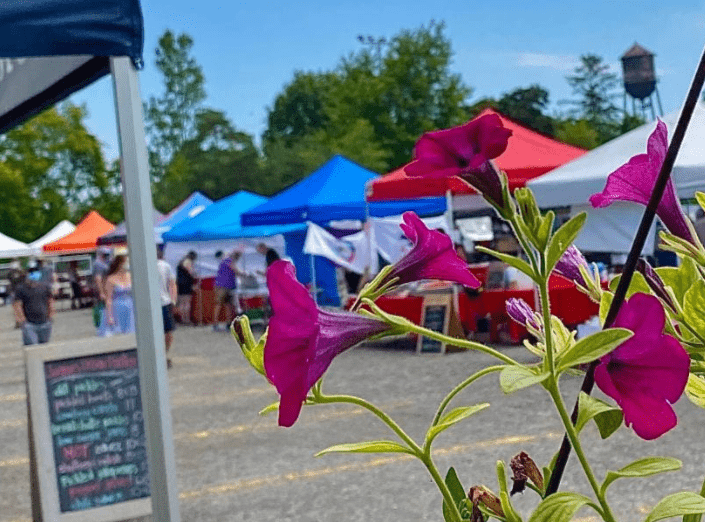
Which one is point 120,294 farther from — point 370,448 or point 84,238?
point 84,238

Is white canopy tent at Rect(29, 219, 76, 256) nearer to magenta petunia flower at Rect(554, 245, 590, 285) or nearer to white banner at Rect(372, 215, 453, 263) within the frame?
white banner at Rect(372, 215, 453, 263)

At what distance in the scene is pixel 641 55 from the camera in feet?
138

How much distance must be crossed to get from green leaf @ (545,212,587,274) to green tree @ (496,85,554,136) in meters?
75.1

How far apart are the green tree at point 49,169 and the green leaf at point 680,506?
2453 inches

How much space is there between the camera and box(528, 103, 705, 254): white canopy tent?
35.7 ft

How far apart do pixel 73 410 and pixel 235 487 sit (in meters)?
1.68

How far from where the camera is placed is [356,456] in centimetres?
862

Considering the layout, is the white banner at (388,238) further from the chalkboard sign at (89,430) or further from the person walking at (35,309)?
the chalkboard sign at (89,430)

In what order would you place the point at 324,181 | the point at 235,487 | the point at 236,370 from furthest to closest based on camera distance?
1. the point at 324,181
2. the point at 236,370
3. the point at 235,487

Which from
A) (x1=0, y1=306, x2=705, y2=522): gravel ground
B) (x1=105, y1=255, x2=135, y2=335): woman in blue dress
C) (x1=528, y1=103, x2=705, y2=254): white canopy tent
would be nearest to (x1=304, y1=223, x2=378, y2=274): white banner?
(x1=105, y1=255, x2=135, y2=335): woman in blue dress

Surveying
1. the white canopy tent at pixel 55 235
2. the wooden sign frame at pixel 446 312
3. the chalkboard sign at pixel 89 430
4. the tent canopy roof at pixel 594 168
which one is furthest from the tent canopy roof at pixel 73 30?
the white canopy tent at pixel 55 235

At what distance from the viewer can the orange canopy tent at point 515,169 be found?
44.4ft

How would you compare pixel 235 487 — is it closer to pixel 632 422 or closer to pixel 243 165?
pixel 632 422

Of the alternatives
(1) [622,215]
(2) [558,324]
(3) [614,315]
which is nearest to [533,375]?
(3) [614,315]
